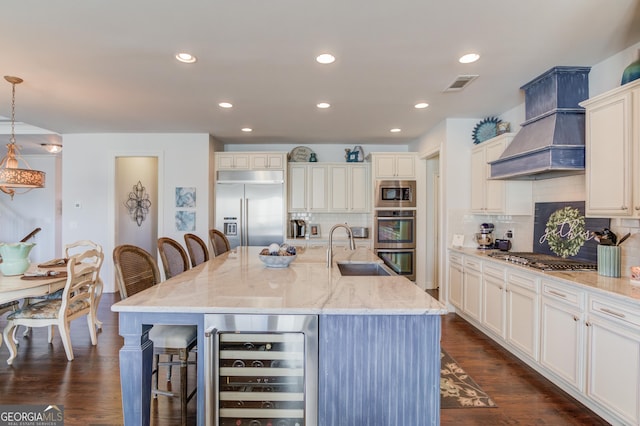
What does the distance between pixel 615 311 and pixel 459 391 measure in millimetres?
1175

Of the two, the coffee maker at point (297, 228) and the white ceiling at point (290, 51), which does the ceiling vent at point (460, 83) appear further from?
the coffee maker at point (297, 228)

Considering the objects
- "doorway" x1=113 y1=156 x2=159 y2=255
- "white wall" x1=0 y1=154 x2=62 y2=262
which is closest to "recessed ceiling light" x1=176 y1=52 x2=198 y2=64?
"doorway" x1=113 y1=156 x2=159 y2=255

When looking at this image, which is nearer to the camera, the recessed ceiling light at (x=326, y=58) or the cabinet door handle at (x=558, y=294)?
the cabinet door handle at (x=558, y=294)

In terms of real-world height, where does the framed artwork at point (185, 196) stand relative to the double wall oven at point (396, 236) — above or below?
above

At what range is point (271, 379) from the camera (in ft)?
5.30

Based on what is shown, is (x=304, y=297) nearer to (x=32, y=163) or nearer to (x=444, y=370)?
(x=444, y=370)

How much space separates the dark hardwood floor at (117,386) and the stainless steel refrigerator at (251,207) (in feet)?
7.76

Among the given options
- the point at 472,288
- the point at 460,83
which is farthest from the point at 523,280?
the point at 460,83

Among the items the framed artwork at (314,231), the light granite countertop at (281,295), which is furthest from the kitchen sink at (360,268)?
the framed artwork at (314,231)

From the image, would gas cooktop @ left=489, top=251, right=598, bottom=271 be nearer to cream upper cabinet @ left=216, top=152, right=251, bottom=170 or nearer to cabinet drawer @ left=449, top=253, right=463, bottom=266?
cabinet drawer @ left=449, top=253, right=463, bottom=266

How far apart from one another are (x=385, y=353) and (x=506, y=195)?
2.91m

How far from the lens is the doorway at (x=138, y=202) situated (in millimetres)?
6316

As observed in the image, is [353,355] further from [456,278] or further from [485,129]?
[485,129]

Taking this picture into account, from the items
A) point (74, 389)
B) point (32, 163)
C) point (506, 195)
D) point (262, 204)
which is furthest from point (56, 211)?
point (506, 195)
